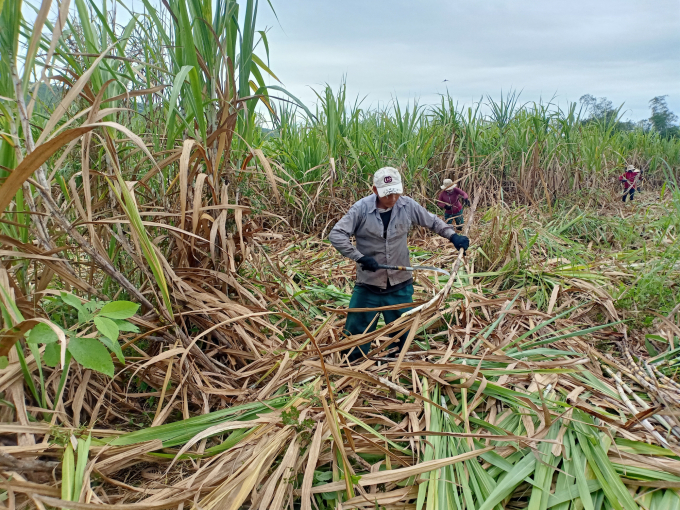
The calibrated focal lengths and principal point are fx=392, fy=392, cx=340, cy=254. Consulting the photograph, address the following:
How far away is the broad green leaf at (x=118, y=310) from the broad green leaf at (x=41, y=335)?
126 millimetres

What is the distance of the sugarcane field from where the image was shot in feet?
3.91

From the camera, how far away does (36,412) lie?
1369 millimetres

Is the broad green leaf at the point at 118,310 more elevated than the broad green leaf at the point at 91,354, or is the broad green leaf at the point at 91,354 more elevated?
the broad green leaf at the point at 118,310

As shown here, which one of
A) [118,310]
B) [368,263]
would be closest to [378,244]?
[368,263]

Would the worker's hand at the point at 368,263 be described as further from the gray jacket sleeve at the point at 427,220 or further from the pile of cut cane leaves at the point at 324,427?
the pile of cut cane leaves at the point at 324,427

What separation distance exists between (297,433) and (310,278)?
2.09 meters

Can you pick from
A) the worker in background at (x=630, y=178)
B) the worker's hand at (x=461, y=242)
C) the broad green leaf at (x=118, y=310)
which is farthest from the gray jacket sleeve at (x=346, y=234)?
the worker in background at (x=630, y=178)

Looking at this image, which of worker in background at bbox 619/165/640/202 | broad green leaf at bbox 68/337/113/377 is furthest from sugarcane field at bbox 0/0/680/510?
worker in background at bbox 619/165/640/202

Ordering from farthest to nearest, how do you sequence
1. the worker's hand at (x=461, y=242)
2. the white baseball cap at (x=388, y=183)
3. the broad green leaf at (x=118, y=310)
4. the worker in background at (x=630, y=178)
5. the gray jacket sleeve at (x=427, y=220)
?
the worker in background at (x=630, y=178) < the gray jacket sleeve at (x=427, y=220) < the worker's hand at (x=461, y=242) < the white baseball cap at (x=388, y=183) < the broad green leaf at (x=118, y=310)

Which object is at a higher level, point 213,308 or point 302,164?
point 302,164

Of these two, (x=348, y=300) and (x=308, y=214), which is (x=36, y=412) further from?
(x=308, y=214)

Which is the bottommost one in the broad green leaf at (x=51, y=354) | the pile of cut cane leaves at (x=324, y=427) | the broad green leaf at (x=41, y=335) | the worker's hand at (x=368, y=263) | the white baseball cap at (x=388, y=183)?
the pile of cut cane leaves at (x=324, y=427)

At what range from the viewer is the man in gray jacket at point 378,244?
2.63 metres

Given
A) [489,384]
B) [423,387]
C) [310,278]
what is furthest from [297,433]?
[310,278]
